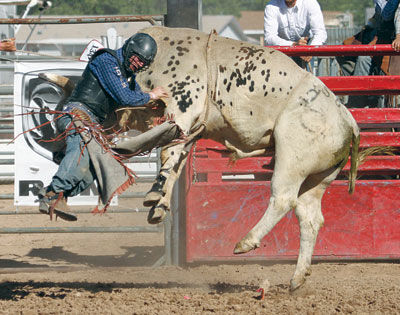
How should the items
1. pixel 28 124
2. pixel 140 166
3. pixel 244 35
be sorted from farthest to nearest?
pixel 244 35
pixel 140 166
pixel 28 124

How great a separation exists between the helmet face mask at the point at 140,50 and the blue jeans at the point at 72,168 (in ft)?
2.06

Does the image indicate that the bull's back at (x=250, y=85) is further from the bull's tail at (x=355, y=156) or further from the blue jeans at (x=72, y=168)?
the blue jeans at (x=72, y=168)

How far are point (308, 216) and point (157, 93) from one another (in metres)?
1.62

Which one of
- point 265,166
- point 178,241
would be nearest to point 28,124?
point 178,241

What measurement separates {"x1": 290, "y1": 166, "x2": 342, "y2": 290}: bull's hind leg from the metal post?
69.2 inches

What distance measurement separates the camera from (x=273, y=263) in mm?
6613

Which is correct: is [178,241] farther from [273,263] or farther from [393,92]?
[393,92]

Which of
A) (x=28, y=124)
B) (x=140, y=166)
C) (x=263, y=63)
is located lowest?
(x=140, y=166)

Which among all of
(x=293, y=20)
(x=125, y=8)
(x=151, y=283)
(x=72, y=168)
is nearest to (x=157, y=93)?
(x=72, y=168)

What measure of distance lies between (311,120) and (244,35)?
58235mm

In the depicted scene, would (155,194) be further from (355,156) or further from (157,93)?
(355,156)

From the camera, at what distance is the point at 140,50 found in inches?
197

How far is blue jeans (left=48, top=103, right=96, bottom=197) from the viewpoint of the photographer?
4.83 meters

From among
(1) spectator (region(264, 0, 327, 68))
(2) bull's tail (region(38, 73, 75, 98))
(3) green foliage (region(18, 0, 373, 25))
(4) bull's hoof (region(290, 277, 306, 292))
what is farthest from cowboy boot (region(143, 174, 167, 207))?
(3) green foliage (region(18, 0, 373, 25))
